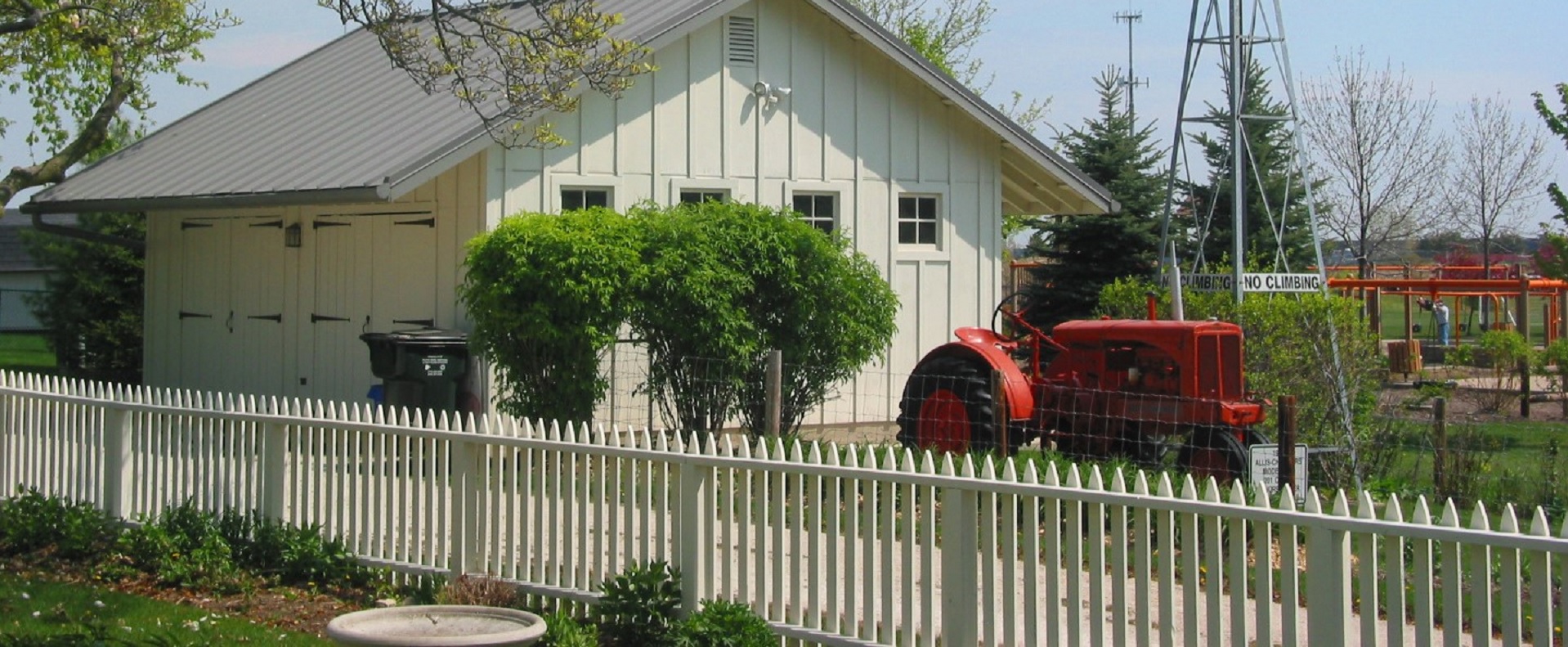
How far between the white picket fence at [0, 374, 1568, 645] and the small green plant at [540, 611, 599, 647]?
15.7 inches

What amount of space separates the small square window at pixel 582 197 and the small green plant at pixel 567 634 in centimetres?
827

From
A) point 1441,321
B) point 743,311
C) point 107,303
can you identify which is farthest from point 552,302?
point 1441,321

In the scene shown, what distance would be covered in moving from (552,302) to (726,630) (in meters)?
5.99

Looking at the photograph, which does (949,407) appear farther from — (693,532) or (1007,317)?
(693,532)

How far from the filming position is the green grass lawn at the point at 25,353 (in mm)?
31719

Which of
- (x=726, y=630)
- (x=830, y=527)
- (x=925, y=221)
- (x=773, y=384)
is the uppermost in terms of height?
(x=925, y=221)

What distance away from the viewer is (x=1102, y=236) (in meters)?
26.5

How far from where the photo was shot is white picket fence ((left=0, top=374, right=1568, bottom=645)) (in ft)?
20.2

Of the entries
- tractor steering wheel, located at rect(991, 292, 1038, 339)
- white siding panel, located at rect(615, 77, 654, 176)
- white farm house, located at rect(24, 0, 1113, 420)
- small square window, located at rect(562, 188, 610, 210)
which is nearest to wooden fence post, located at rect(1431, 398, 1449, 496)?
tractor steering wheel, located at rect(991, 292, 1038, 339)

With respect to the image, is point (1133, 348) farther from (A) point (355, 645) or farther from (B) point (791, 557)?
(A) point (355, 645)

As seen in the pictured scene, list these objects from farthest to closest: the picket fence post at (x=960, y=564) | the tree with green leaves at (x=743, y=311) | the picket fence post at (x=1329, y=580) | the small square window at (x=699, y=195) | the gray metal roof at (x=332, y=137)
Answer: the small square window at (x=699, y=195), the gray metal roof at (x=332, y=137), the tree with green leaves at (x=743, y=311), the picket fence post at (x=960, y=564), the picket fence post at (x=1329, y=580)

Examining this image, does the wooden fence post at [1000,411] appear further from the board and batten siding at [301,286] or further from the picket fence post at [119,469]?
the picket fence post at [119,469]

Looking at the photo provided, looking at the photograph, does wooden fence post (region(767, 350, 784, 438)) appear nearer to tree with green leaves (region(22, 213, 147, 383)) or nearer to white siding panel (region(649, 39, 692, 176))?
white siding panel (region(649, 39, 692, 176))

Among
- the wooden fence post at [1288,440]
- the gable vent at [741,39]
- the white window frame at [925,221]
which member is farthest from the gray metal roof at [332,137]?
the wooden fence post at [1288,440]
